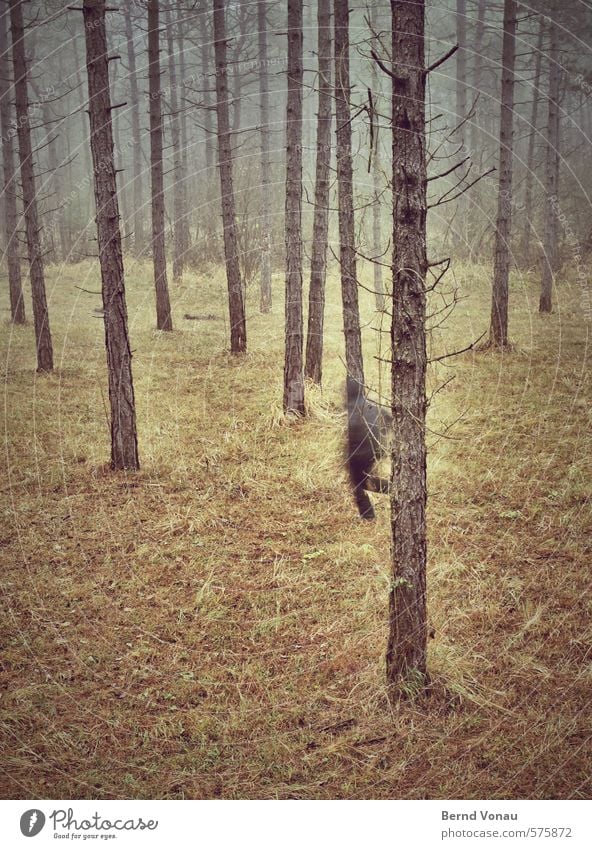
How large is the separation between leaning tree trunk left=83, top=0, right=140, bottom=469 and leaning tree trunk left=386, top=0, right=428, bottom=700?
4319mm

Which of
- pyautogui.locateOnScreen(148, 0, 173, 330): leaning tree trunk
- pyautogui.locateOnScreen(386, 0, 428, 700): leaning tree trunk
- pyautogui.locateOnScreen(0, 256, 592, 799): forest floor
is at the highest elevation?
pyautogui.locateOnScreen(148, 0, 173, 330): leaning tree trunk

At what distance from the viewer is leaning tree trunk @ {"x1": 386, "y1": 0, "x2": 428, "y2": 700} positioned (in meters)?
4.02

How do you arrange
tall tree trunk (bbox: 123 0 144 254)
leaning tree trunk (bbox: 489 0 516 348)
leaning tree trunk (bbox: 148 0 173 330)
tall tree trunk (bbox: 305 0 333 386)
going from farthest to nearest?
tall tree trunk (bbox: 123 0 144 254) < leaning tree trunk (bbox: 148 0 173 330) < leaning tree trunk (bbox: 489 0 516 348) < tall tree trunk (bbox: 305 0 333 386)

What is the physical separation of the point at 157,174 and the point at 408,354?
13750 millimetres

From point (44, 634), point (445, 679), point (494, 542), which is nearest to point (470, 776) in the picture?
point (445, 679)

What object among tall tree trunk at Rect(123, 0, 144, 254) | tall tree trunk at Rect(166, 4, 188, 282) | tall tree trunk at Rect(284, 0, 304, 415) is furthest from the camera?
tall tree trunk at Rect(123, 0, 144, 254)

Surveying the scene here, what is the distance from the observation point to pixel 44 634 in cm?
560

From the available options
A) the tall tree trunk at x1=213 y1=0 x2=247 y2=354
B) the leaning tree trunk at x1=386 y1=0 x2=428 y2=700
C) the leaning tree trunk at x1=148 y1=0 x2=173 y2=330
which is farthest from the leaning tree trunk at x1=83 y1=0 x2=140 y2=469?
the leaning tree trunk at x1=148 y1=0 x2=173 y2=330

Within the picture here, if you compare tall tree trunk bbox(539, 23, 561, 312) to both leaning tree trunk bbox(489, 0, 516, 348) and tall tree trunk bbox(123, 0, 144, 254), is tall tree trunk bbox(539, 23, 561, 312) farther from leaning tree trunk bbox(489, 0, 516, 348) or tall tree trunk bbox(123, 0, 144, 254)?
tall tree trunk bbox(123, 0, 144, 254)

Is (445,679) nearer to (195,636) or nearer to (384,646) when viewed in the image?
(384,646)

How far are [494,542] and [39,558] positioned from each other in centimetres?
475

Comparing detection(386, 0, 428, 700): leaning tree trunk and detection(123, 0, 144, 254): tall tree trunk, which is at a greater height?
detection(123, 0, 144, 254): tall tree trunk

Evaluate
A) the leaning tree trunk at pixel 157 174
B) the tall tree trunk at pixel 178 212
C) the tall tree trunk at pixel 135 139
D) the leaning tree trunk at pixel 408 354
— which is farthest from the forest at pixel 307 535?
the tall tree trunk at pixel 135 139

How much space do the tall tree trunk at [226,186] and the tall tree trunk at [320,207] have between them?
2570 mm
